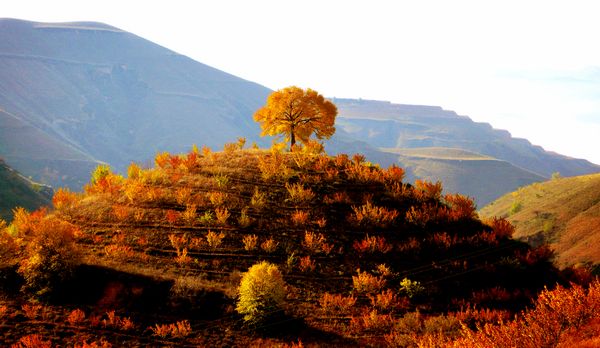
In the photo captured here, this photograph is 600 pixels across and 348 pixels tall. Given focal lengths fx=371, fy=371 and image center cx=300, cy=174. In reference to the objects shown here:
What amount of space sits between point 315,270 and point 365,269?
2536mm

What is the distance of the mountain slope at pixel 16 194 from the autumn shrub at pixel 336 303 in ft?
271

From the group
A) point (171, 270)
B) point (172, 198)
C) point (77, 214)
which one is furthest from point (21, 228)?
point (171, 270)

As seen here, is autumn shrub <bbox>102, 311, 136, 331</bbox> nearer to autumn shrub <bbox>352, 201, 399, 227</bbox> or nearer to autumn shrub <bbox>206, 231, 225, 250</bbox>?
autumn shrub <bbox>206, 231, 225, 250</bbox>

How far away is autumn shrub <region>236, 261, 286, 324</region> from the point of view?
1459 cm

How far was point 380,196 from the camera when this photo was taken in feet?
76.9

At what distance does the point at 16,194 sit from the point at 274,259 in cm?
9174

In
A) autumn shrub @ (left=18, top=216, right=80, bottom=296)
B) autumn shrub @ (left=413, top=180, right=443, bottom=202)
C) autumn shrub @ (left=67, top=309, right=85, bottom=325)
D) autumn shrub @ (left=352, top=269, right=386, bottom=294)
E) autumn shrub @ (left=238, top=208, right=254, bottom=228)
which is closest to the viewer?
autumn shrub @ (left=67, top=309, right=85, bottom=325)

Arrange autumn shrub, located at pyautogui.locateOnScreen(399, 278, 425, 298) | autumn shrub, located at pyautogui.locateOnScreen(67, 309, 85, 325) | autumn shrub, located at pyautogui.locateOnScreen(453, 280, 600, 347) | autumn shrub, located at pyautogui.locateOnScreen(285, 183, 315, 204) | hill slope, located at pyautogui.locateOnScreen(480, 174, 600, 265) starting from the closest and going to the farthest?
autumn shrub, located at pyautogui.locateOnScreen(453, 280, 600, 347) < autumn shrub, located at pyautogui.locateOnScreen(67, 309, 85, 325) < autumn shrub, located at pyautogui.locateOnScreen(399, 278, 425, 298) < autumn shrub, located at pyautogui.locateOnScreen(285, 183, 315, 204) < hill slope, located at pyautogui.locateOnScreen(480, 174, 600, 265)

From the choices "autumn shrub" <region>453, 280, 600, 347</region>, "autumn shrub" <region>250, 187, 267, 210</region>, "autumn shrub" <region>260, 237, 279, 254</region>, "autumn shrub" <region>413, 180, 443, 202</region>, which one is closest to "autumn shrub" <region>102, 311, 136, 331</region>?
"autumn shrub" <region>260, 237, 279, 254</region>

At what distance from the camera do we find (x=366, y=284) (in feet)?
56.4

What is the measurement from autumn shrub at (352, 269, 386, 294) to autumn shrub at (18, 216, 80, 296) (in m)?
12.8

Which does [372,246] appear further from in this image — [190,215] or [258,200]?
[190,215]

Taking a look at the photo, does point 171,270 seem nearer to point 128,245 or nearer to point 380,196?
point 128,245

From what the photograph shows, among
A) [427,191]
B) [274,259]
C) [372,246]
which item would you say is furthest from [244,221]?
[427,191]
